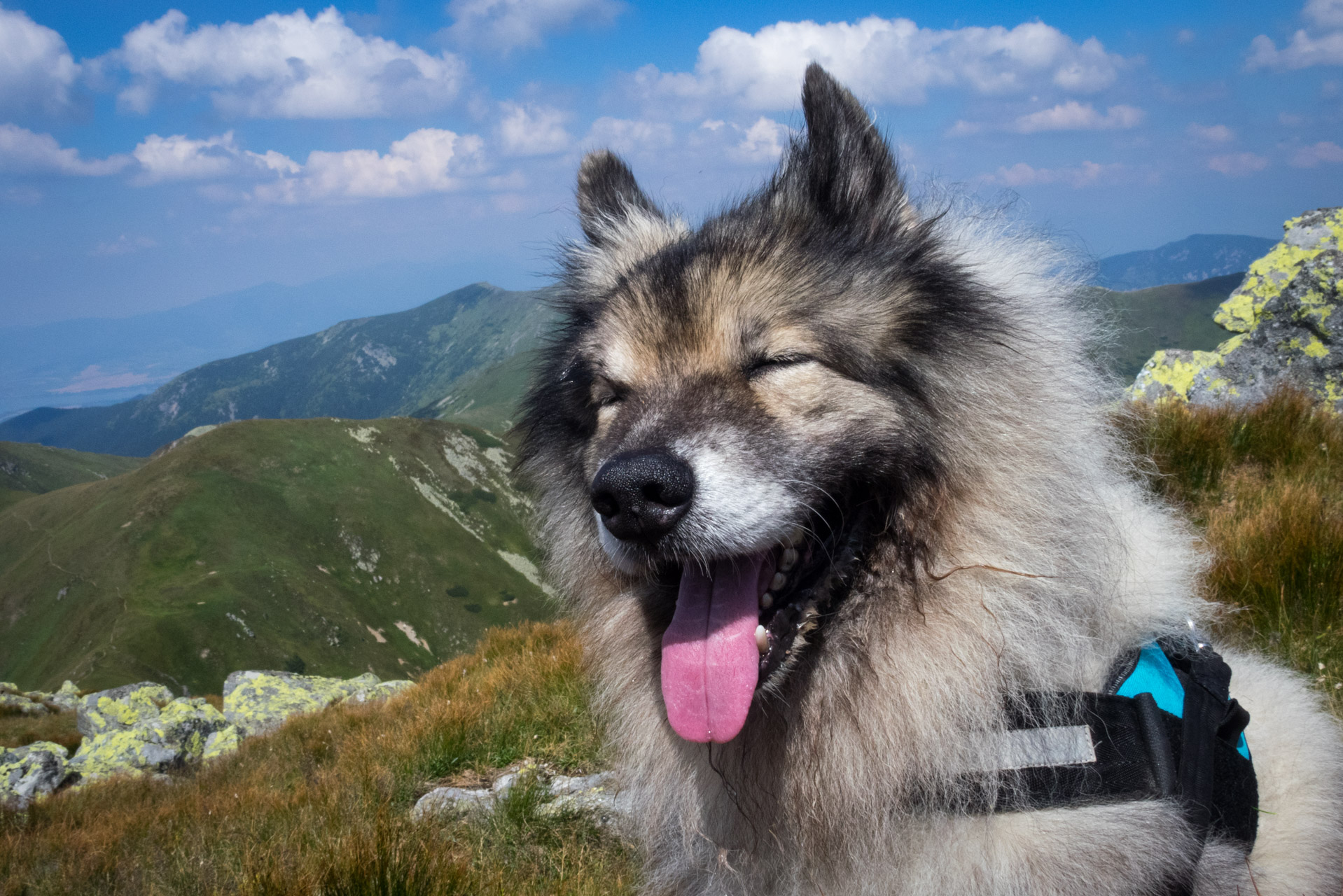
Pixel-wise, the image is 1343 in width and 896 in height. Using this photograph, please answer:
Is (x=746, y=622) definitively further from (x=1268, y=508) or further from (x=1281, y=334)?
(x=1281, y=334)

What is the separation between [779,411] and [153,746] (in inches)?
693

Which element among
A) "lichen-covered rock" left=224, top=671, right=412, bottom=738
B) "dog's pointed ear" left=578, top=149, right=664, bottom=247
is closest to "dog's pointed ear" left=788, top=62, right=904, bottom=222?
"dog's pointed ear" left=578, top=149, right=664, bottom=247

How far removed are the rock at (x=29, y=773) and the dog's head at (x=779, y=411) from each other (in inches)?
594

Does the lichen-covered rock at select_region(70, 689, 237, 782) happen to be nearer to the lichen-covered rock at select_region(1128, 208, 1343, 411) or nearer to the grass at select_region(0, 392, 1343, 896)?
the grass at select_region(0, 392, 1343, 896)

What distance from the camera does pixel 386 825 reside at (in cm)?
315

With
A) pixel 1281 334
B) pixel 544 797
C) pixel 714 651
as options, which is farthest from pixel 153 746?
pixel 1281 334

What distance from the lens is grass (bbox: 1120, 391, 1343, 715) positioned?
4.16 m

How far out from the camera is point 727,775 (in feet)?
9.09

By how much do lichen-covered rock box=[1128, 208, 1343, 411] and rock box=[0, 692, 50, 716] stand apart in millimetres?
42215

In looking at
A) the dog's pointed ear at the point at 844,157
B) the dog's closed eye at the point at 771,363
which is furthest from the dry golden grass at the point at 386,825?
the dog's pointed ear at the point at 844,157

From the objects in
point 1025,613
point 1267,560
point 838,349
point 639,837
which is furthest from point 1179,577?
point 639,837

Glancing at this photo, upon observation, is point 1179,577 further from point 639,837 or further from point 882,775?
point 639,837

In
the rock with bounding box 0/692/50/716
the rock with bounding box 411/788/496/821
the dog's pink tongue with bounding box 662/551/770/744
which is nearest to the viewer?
the dog's pink tongue with bounding box 662/551/770/744

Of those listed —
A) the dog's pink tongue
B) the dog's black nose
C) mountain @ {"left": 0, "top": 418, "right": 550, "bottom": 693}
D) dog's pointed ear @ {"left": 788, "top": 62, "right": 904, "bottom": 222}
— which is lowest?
mountain @ {"left": 0, "top": 418, "right": 550, "bottom": 693}
